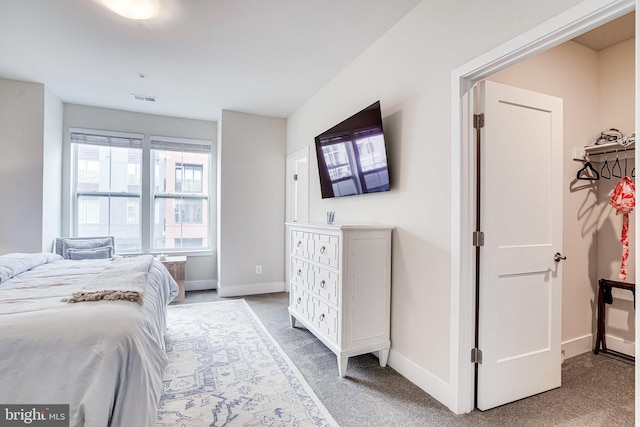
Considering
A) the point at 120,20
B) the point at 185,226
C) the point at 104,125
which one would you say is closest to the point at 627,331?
the point at 120,20

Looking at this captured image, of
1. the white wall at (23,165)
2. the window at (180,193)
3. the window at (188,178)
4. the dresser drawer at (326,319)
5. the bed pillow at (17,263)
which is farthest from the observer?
the window at (188,178)

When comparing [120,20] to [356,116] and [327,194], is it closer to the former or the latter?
[356,116]

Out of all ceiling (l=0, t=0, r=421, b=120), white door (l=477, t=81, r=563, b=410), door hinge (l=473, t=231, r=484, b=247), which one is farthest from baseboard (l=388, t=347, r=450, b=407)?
ceiling (l=0, t=0, r=421, b=120)

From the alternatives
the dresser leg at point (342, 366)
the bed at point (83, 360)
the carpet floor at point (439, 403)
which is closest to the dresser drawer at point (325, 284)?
the dresser leg at point (342, 366)

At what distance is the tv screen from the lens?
2520 mm

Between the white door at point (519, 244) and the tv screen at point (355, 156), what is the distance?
781 mm

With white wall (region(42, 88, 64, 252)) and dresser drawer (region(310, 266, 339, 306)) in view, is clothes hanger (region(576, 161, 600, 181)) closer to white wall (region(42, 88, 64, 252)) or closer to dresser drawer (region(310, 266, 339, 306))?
dresser drawer (region(310, 266, 339, 306))

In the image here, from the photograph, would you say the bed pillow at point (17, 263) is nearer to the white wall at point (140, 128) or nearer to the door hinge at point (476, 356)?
the white wall at point (140, 128)

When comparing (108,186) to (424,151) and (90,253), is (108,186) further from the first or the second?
(424,151)

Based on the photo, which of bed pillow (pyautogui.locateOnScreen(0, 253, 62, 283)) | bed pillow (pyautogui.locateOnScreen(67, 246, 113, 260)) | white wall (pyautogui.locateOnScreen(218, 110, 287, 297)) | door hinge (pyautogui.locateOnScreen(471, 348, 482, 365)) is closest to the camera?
door hinge (pyautogui.locateOnScreen(471, 348, 482, 365))

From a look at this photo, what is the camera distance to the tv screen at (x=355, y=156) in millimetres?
2520

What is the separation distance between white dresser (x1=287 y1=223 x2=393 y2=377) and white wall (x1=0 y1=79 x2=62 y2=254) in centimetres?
338

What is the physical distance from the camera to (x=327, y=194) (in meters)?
3.47

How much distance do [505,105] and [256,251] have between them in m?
3.71
